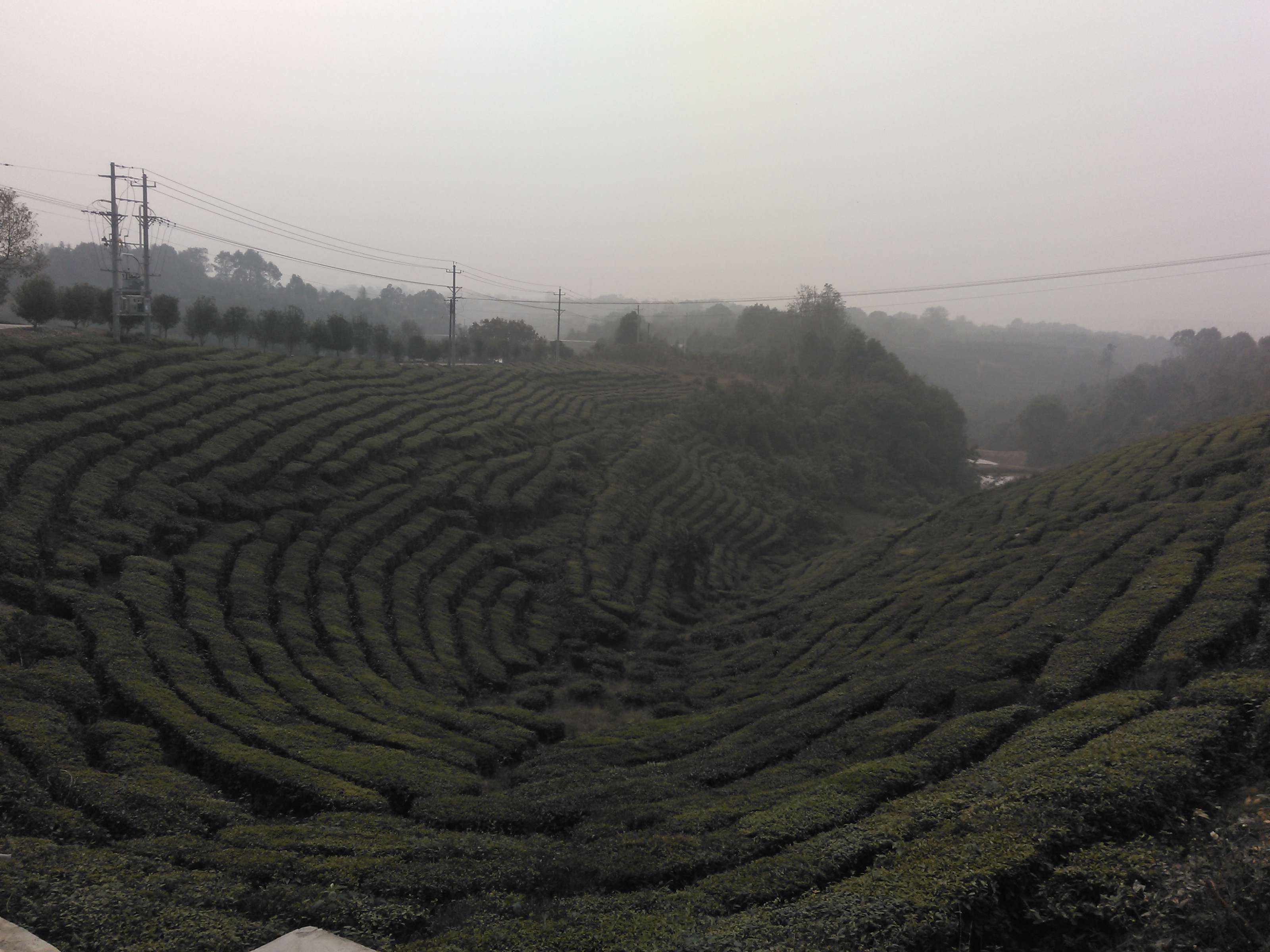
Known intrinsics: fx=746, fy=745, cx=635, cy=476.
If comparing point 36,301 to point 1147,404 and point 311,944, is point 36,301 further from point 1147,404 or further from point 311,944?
point 1147,404

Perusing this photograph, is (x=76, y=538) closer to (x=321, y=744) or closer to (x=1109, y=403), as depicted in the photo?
(x=321, y=744)

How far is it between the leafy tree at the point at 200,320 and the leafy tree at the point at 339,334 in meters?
8.58

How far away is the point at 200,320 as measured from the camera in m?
49.6

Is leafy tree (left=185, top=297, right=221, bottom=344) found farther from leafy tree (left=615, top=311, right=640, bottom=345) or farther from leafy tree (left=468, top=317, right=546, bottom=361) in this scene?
leafy tree (left=615, top=311, right=640, bottom=345)

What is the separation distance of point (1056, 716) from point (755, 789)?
574 centimetres

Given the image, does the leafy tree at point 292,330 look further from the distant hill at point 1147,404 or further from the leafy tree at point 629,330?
the distant hill at point 1147,404

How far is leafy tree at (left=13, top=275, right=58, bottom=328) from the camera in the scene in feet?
126

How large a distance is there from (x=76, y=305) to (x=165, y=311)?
4489mm

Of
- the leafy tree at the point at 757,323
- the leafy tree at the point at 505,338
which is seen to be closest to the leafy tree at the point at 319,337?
the leafy tree at the point at 505,338

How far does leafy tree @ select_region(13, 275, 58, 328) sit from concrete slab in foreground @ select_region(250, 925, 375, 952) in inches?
1657

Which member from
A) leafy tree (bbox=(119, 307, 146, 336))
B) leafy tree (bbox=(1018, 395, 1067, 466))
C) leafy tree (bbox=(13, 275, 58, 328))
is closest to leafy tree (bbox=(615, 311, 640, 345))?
leafy tree (bbox=(1018, 395, 1067, 466))

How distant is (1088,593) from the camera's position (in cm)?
2020

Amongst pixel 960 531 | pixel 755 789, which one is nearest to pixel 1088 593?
pixel 755 789

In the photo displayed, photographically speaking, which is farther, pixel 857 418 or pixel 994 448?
pixel 994 448
